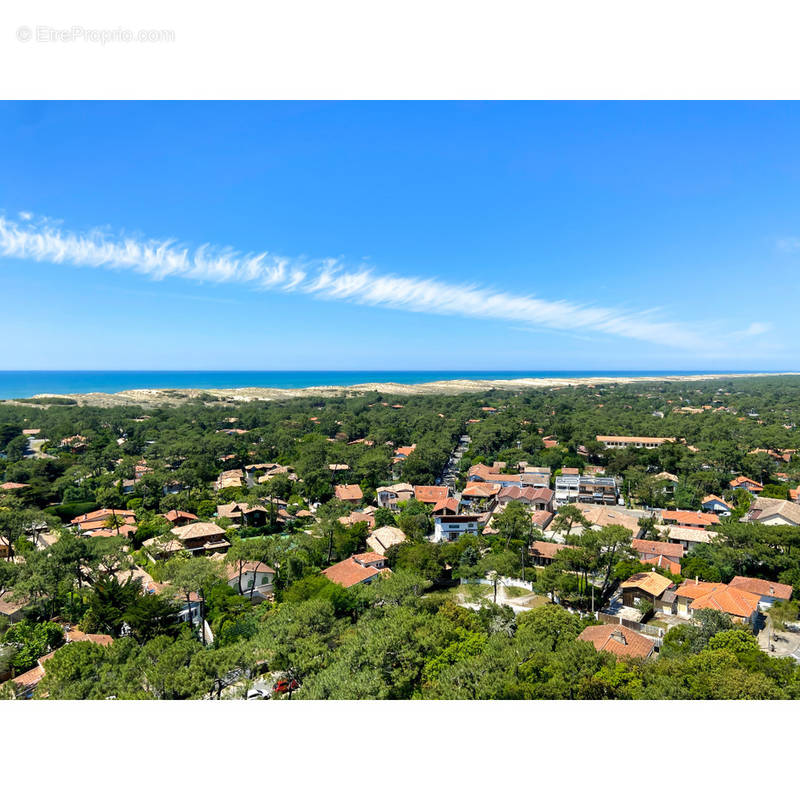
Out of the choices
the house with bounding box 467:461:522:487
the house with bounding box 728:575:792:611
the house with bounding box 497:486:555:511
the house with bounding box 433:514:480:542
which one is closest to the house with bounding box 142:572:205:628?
the house with bounding box 433:514:480:542

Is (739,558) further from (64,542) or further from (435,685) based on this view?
(64,542)

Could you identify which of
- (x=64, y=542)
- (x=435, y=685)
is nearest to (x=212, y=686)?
(x=435, y=685)

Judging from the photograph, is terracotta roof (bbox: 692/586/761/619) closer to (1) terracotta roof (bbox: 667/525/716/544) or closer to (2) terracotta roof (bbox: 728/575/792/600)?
(2) terracotta roof (bbox: 728/575/792/600)

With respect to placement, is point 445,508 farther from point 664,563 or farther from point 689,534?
point 689,534

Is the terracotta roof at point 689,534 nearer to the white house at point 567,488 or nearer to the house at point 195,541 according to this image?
the white house at point 567,488

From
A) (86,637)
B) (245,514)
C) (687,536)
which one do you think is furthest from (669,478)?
(86,637)

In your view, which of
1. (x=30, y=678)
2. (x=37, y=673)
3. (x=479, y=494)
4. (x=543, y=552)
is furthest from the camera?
(x=479, y=494)
